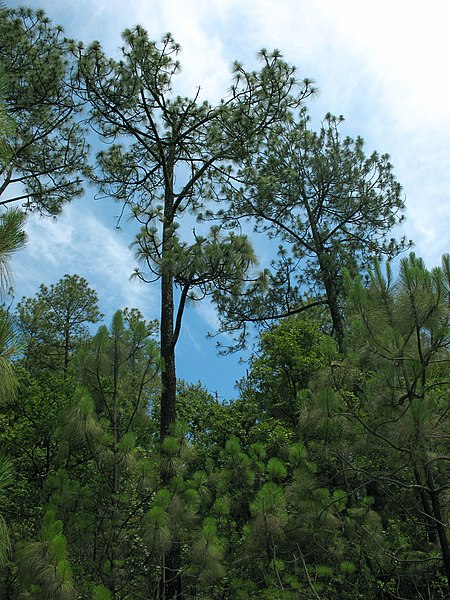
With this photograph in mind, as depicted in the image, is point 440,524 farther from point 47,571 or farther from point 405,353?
point 47,571

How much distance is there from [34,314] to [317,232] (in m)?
10.0

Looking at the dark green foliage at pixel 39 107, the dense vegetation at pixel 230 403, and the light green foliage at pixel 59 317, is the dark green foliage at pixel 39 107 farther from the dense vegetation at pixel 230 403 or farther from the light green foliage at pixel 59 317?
the light green foliage at pixel 59 317

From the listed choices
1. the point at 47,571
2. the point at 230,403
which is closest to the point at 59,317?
the point at 230,403

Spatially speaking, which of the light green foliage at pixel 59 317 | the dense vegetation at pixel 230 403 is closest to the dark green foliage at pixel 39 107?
the dense vegetation at pixel 230 403

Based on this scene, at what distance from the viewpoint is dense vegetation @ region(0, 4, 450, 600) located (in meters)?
4.57

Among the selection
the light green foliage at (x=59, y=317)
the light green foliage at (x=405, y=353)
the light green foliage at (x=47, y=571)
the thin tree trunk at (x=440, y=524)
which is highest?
the light green foliage at (x=59, y=317)

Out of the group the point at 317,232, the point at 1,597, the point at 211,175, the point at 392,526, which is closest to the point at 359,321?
the point at 392,526

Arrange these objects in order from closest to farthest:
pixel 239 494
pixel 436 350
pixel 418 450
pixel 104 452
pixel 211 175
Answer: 1. pixel 418 450
2. pixel 436 350
3. pixel 104 452
4. pixel 239 494
5. pixel 211 175

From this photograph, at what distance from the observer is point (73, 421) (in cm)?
486

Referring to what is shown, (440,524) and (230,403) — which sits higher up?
(230,403)

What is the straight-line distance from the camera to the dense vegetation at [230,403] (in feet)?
15.0

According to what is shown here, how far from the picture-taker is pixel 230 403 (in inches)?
448

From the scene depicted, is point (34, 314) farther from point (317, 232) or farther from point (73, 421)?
point (73, 421)

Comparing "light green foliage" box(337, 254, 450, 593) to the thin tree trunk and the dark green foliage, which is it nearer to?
the thin tree trunk
